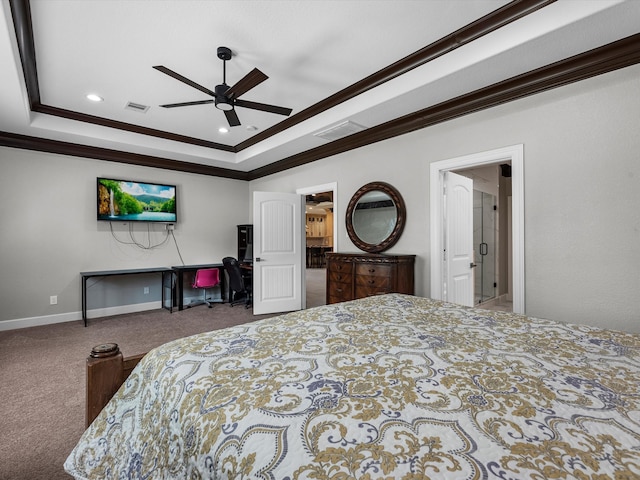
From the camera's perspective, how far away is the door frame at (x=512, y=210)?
8.89 feet

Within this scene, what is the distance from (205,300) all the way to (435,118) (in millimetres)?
4702

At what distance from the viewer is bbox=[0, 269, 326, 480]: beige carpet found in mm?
1753

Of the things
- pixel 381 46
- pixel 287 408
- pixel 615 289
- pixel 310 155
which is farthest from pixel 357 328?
pixel 310 155

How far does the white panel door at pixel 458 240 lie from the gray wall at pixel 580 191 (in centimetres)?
63

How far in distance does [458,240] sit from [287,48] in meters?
2.72

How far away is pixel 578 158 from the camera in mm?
2422

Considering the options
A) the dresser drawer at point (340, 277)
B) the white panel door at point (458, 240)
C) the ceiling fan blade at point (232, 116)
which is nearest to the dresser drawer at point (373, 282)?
the dresser drawer at point (340, 277)

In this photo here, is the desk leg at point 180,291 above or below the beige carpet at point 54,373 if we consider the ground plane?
above

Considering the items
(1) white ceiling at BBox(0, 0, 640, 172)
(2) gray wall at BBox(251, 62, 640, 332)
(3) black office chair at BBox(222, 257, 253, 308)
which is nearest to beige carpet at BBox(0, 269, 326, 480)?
(3) black office chair at BBox(222, 257, 253, 308)

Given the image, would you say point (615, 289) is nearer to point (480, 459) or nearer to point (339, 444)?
point (480, 459)

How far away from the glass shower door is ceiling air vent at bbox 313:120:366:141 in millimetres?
2872

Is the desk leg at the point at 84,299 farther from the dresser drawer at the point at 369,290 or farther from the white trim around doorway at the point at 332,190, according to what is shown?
the dresser drawer at the point at 369,290

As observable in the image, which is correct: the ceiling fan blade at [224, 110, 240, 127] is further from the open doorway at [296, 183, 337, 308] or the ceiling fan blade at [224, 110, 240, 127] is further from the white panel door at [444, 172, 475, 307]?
the open doorway at [296, 183, 337, 308]

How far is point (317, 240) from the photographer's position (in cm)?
1443
